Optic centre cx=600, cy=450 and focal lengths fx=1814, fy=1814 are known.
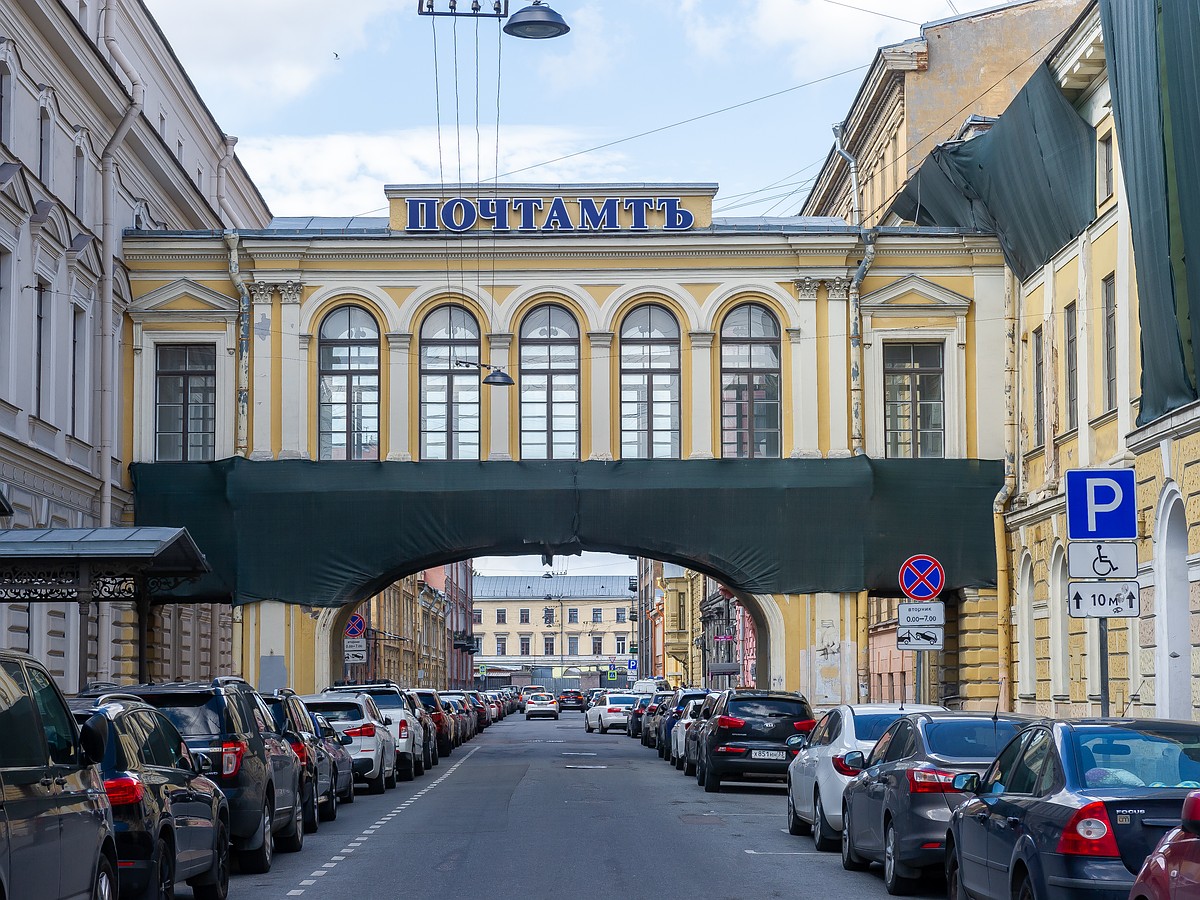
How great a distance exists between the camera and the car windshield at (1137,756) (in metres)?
10.1

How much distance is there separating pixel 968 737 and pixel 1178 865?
6757 millimetres

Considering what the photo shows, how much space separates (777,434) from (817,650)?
4525 mm

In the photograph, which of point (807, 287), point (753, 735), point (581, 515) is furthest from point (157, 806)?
point (807, 287)

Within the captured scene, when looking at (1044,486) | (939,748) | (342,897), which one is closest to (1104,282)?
(1044,486)

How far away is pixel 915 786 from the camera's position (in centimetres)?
1368

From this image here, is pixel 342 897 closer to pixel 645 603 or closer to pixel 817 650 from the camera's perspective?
pixel 817 650

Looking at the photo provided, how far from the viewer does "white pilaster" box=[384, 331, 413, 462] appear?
37.4 metres

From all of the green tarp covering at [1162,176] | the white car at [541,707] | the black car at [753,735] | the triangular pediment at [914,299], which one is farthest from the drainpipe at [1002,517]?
the white car at [541,707]

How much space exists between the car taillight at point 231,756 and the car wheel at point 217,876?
1370mm

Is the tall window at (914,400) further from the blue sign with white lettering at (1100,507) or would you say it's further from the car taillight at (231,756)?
the car taillight at (231,756)

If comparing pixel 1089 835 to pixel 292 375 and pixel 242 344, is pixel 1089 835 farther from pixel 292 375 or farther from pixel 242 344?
pixel 242 344

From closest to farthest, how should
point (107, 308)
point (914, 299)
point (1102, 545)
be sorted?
point (1102, 545)
point (107, 308)
point (914, 299)

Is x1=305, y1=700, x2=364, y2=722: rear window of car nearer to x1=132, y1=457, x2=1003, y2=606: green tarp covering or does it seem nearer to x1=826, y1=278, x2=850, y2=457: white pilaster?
x1=132, y1=457, x2=1003, y2=606: green tarp covering

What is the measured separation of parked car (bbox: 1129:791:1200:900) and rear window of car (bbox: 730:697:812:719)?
62.8 ft
